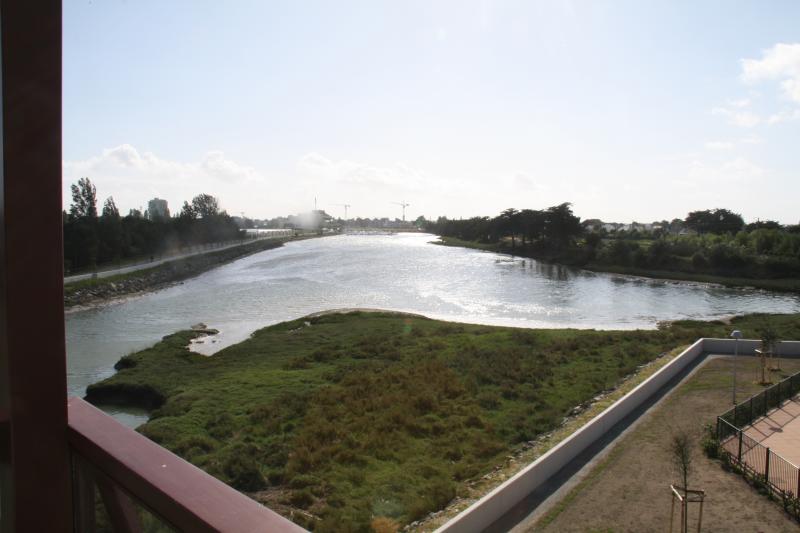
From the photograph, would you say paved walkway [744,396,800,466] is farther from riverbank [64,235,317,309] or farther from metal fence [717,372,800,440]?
riverbank [64,235,317,309]

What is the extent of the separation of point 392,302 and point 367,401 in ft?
56.8

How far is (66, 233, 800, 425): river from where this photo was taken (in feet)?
68.8

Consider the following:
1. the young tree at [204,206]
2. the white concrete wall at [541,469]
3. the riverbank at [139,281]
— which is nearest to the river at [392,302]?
the riverbank at [139,281]

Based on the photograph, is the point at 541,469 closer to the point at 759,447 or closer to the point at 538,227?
the point at 759,447

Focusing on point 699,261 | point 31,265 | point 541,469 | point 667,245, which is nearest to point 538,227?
point 667,245

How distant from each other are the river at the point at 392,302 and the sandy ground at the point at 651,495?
30.3ft

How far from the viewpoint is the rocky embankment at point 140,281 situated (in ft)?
89.8

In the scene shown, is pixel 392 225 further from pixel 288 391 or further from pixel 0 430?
pixel 0 430

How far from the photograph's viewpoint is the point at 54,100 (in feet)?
3.25

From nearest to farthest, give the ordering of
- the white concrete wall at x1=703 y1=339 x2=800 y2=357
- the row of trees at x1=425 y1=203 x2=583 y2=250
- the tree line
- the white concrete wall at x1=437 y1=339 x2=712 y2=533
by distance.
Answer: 1. the white concrete wall at x1=437 y1=339 x2=712 y2=533
2. the white concrete wall at x1=703 y1=339 x2=800 y2=357
3. the tree line
4. the row of trees at x1=425 y1=203 x2=583 y2=250

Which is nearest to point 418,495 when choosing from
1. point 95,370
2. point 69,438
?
point 69,438

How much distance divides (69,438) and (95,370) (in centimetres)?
1716

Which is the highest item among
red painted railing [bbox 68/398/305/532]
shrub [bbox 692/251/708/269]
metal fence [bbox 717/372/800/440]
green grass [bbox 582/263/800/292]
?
red painted railing [bbox 68/398/305/532]

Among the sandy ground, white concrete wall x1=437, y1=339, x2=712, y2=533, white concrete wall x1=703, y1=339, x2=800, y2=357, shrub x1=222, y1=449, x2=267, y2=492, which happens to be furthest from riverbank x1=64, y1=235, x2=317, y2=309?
white concrete wall x1=703, y1=339, x2=800, y2=357
